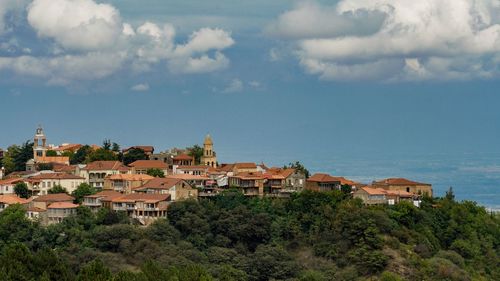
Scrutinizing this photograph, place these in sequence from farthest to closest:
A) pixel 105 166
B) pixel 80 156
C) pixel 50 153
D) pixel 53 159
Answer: pixel 50 153, pixel 80 156, pixel 53 159, pixel 105 166

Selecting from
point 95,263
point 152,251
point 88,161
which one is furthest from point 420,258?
point 88,161

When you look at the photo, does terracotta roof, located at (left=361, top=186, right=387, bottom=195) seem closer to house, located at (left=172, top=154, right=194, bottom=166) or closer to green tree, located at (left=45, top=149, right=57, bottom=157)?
house, located at (left=172, top=154, right=194, bottom=166)

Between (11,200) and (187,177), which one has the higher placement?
(187,177)

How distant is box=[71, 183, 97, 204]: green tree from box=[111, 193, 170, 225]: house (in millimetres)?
3862

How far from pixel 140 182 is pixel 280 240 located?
12.0m

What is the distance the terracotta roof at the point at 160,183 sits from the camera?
213 ft

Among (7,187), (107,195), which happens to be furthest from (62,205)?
(7,187)

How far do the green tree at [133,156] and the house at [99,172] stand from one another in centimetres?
615

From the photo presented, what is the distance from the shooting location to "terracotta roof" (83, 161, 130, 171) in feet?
233

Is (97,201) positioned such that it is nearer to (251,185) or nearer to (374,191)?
(251,185)

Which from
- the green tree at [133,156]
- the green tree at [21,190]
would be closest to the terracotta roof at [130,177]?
the green tree at [21,190]

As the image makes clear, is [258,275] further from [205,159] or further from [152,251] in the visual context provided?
[205,159]

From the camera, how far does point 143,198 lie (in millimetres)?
62719

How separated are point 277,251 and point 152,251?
839 cm
